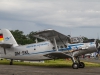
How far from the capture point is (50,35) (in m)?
19.8

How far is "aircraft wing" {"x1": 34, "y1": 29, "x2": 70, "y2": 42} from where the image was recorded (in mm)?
18606

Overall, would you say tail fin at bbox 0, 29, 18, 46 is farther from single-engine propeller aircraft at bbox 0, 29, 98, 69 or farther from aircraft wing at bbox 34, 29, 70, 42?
aircraft wing at bbox 34, 29, 70, 42

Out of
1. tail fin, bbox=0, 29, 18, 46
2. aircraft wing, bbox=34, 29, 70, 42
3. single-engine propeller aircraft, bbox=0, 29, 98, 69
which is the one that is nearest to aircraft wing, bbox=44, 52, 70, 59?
single-engine propeller aircraft, bbox=0, 29, 98, 69

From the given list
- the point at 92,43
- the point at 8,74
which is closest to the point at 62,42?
the point at 92,43

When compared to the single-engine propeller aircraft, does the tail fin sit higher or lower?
higher

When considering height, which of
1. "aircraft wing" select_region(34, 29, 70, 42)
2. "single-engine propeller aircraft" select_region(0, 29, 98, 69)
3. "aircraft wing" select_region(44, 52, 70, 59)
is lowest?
"aircraft wing" select_region(44, 52, 70, 59)

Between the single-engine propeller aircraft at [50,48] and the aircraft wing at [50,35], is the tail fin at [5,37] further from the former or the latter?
the aircraft wing at [50,35]

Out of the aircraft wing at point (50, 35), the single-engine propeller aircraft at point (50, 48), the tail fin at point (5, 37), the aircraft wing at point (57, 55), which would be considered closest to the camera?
the aircraft wing at point (50, 35)

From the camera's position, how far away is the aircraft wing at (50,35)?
18606 mm

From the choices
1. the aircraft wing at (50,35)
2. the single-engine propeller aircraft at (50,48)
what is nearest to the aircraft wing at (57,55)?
the single-engine propeller aircraft at (50,48)

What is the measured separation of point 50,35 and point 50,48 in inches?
75.7

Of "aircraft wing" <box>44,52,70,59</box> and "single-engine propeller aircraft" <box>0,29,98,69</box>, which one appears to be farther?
"single-engine propeller aircraft" <box>0,29,98,69</box>

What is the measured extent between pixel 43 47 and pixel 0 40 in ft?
15.8

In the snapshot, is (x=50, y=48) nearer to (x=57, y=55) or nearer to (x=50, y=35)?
(x=57, y=55)
